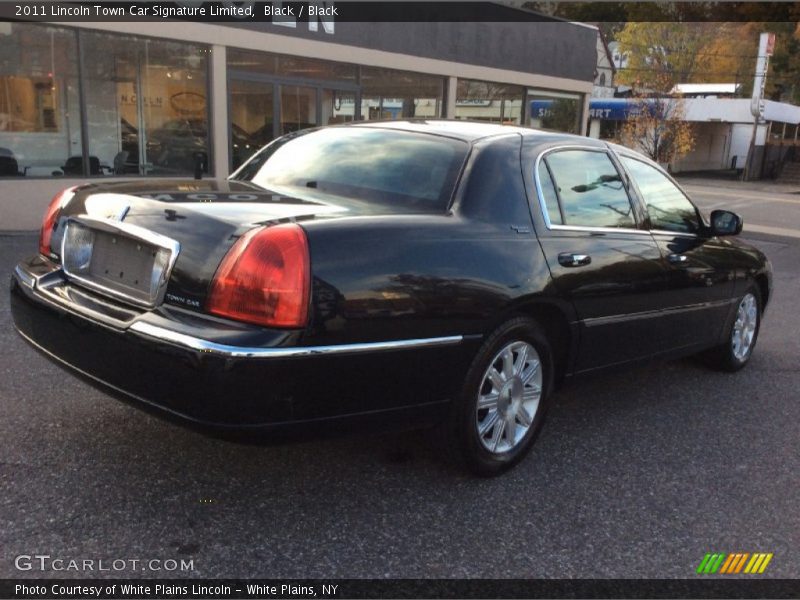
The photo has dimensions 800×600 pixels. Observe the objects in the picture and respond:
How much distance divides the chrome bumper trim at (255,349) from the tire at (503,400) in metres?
0.44

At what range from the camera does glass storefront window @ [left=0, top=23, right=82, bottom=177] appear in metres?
10.1

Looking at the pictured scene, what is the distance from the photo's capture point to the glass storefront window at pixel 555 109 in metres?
19.5

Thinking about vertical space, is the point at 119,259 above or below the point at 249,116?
below

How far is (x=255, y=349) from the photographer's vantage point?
259 cm

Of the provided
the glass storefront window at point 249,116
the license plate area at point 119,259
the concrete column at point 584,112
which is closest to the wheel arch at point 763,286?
the license plate area at point 119,259

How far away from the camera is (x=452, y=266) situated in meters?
3.08

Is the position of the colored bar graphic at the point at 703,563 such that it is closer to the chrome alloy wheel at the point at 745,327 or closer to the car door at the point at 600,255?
the car door at the point at 600,255

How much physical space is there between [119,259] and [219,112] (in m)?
9.58

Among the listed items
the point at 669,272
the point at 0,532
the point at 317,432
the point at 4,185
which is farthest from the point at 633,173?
the point at 4,185

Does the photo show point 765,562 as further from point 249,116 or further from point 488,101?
point 488,101

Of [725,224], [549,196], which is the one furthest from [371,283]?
[725,224]

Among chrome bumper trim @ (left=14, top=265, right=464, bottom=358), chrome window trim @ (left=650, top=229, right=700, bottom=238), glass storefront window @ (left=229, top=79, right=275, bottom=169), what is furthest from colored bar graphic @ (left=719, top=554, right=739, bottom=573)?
glass storefront window @ (left=229, top=79, right=275, bottom=169)

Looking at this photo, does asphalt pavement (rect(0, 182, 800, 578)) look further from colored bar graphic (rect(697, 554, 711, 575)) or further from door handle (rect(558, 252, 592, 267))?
door handle (rect(558, 252, 592, 267))
